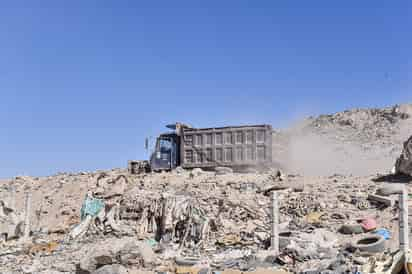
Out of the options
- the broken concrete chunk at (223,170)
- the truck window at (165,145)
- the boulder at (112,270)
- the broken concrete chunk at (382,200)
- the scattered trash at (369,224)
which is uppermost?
the truck window at (165,145)

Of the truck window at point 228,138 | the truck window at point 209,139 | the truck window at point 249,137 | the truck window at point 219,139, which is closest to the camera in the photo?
the truck window at point 249,137

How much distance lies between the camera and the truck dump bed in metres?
18.6

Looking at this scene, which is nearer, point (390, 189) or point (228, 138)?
point (390, 189)

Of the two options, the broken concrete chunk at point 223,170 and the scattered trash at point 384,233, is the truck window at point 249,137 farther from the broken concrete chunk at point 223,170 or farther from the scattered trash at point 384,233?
the scattered trash at point 384,233

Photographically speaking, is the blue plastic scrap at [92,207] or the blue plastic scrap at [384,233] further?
the blue plastic scrap at [92,207]

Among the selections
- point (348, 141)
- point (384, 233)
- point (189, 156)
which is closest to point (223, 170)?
point (189, 156)

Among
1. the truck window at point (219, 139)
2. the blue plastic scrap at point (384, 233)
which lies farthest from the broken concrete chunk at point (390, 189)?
the truck window at point (219, 139)

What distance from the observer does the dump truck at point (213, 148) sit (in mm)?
18594

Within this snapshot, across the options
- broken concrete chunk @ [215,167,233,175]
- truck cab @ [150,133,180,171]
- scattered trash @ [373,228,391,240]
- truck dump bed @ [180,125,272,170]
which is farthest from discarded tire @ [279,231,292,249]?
truck cab @ [150,133,180,171]

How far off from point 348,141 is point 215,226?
18.1 meters

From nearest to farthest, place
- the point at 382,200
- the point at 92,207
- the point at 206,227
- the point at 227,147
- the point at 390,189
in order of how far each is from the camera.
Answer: the point at 382,200
the point at 206,227
the point at 390,189
the point at 92,207
the point at 227,147

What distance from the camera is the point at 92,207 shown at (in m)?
16.2

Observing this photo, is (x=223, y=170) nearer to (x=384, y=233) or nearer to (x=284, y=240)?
(x=284, y=240)

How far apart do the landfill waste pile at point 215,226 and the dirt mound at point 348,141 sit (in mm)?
2451
